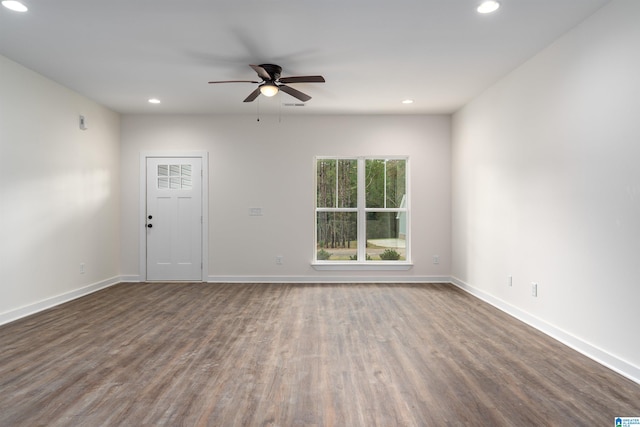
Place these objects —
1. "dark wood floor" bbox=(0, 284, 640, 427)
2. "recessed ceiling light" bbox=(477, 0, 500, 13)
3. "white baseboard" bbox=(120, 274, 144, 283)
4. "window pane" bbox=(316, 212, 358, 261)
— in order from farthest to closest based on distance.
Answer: "window pane" bbox=(316, 212, 358, 261) < "white baseboard" bbox=(120, 274, 144, 283) < "recessed ceiling light" bbox=(477, 0, 500, 13) < "dark wood floor" bbox=(0, 284, 640, 427)

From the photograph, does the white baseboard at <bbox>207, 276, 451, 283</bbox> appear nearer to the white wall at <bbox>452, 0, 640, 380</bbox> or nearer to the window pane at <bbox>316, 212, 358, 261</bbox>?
the window pane at <bbox>316, 212, 358, 261</bbox>

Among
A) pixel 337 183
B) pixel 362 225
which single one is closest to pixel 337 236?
pixel 362 225

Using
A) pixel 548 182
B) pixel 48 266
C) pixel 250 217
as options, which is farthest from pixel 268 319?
pixel 548 182

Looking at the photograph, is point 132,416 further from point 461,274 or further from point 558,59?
point 461,274

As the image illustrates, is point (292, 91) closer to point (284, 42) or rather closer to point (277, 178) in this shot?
point (284, 42)

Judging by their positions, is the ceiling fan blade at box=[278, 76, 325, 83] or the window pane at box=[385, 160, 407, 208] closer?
the ceiling fan blade at box=[278, 76, 325, 83]

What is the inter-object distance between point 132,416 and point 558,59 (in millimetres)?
4290

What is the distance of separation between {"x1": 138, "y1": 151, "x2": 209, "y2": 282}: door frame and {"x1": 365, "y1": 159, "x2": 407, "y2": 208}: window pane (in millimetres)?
2671

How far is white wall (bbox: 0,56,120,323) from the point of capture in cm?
378

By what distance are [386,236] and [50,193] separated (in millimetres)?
4739

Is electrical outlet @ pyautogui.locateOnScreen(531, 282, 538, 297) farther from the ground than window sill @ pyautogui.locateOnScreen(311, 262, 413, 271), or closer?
farther from the ground

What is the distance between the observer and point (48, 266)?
4.31 meters

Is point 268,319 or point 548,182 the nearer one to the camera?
Result: point 548,182

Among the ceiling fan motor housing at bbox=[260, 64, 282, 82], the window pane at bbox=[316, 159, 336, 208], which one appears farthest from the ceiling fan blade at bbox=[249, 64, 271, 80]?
the window pane at bbox=[316, 159, 336, 208]
